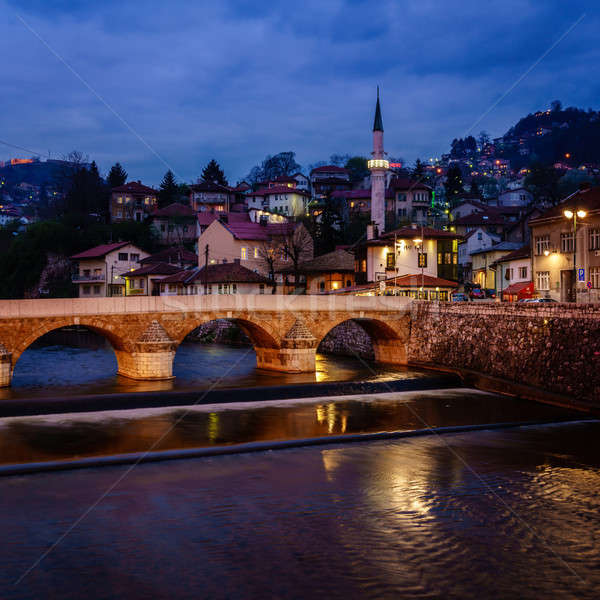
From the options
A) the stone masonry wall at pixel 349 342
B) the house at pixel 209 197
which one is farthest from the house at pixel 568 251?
the house at pixel 209 197

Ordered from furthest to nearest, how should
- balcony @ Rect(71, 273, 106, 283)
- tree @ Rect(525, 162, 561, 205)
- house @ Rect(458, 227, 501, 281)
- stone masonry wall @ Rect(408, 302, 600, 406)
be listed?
tree @ Rect(525, 162, 561, 205) < house @ Rect(458, 227, 501, 281) < balcony @ Rect(71, 273, 106, 283) < stone masonry wall @ Rect(408, 302, 600, 406)

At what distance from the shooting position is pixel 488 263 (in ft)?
210

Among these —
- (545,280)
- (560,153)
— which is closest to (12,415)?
(545,280)

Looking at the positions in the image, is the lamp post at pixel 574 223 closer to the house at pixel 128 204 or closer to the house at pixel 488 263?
the house at pixel 488 263

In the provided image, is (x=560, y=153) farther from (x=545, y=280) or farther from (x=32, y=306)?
(x=32, y=306)

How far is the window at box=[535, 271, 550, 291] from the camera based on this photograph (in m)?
42.7

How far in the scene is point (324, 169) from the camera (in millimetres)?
119125

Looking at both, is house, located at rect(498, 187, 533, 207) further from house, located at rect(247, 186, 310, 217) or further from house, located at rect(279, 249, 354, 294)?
house, located at rect(279, 249, 354, 294)

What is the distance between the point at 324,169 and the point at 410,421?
328 ft

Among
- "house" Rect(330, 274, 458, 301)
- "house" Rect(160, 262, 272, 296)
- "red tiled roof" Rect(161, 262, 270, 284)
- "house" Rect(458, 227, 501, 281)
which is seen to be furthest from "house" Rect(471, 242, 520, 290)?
"red tiled roof" Rect(161, 262, 270, 284)

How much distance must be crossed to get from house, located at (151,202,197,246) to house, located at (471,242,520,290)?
124 feet

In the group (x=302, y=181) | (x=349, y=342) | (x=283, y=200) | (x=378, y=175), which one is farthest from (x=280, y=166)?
(x=349, y=342)

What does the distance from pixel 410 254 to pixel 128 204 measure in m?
53.1

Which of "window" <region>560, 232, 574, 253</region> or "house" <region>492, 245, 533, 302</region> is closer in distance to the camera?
"window" <region>560, 232, 574, 253</region>
